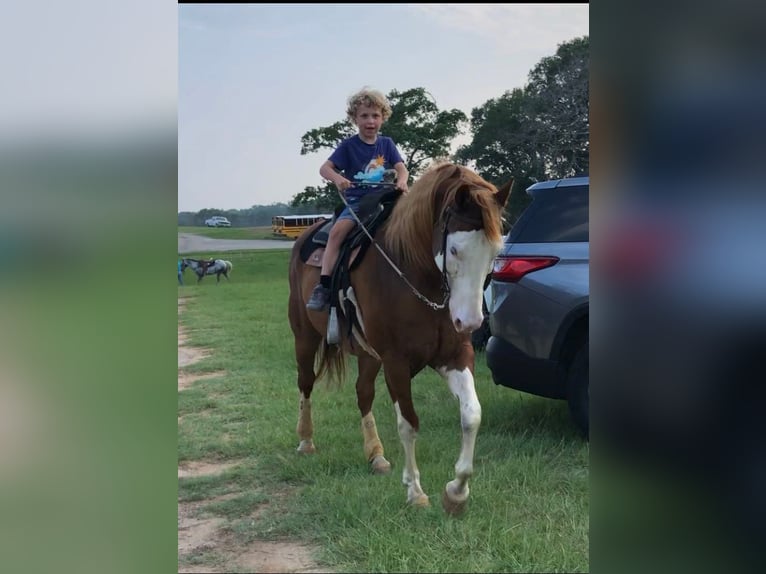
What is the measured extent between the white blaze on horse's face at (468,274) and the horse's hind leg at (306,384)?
76.8 inches

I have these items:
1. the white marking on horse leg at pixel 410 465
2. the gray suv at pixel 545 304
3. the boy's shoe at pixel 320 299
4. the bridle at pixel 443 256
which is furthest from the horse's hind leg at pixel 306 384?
the bridle at pixel 443 256

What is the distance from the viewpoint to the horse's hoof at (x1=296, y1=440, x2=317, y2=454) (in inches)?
152

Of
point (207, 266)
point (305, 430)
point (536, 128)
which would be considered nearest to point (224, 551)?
point (305, 430)

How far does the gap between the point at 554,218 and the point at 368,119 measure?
1250mm

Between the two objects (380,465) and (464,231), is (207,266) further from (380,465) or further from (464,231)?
(464,231)

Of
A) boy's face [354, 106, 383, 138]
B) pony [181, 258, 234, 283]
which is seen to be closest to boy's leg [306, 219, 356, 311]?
boy's face [354, 106, 383, 138]

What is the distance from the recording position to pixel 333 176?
3.00 metres

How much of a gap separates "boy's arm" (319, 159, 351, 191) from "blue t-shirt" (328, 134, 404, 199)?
43 millimetres

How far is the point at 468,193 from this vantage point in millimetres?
2416

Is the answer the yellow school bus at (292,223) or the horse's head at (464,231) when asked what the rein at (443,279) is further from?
the yellow school bus at (292,223)

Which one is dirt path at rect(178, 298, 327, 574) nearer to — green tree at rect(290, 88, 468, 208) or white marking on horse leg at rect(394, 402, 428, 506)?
white marking on horse leg at rect(394, 402, 428, 506)
